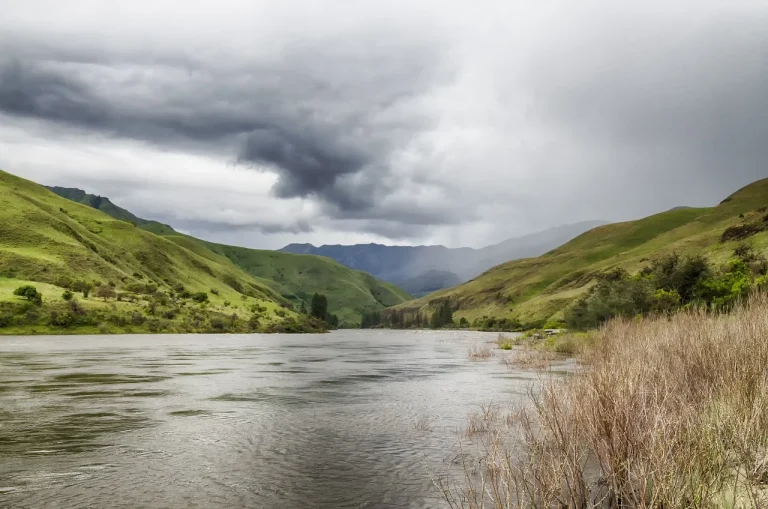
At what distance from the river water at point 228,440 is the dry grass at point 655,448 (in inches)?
107

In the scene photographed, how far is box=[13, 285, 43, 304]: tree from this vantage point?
113250 mm

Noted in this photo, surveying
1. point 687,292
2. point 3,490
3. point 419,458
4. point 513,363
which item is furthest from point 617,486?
point 687,292

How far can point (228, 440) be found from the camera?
18625 millimetres

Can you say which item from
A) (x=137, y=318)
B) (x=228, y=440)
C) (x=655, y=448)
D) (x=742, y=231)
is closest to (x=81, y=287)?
(x=137, y=318)

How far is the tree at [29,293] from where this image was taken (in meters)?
113

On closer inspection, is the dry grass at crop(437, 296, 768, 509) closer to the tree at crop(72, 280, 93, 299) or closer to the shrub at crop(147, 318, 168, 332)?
the shrub at crop(147, 318, 168, 332)

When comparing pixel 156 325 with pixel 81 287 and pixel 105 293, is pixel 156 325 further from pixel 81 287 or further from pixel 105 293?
pixel 81 287

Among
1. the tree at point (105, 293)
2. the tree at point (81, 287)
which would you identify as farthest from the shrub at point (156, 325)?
the tree at point (81, 287)

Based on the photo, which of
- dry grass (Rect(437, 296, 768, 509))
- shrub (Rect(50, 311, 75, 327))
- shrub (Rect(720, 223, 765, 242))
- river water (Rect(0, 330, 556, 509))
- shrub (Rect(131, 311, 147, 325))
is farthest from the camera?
shrub (Rect(720, 223, 765, 242))

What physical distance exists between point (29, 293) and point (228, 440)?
117 metres

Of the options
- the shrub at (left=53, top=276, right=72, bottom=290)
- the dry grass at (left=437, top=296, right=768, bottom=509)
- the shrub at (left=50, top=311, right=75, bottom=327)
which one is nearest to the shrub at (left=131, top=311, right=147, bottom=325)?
the shrub at (left=50, top=311, right=75, bottom=327)

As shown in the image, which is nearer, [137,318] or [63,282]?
[137,318]

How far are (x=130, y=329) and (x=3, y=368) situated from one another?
318 ft

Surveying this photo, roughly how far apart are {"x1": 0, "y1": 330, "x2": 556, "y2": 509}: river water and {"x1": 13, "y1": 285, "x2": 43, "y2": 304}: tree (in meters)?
92.5
